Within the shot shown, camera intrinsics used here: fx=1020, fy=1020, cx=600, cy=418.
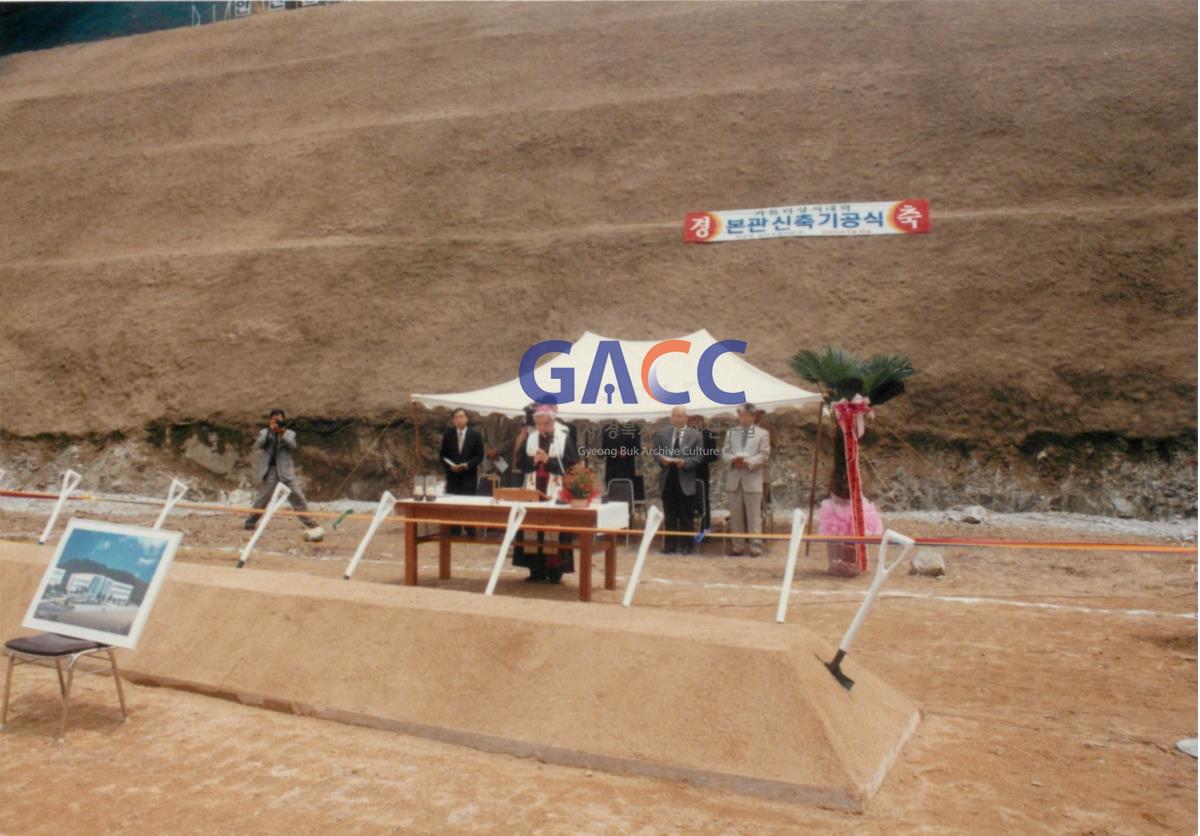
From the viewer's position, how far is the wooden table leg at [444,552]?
28.9 feet

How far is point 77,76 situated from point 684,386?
27.1m

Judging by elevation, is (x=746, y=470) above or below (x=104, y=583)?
above

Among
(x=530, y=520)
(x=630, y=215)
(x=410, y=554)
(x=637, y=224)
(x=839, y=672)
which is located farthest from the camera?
(x=630, y=215)

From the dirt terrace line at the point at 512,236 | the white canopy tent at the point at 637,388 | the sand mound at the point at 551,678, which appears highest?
the dirt terrace line at the point at 512,236

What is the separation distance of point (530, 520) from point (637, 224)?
12.5 metres

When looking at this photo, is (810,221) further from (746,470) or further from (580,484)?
(580,484)

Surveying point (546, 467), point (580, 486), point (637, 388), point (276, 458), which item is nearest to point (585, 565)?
point (580, 486)

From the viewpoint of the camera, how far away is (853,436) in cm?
1045

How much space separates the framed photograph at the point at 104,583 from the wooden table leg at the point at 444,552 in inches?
129

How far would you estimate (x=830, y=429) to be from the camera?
15180mm

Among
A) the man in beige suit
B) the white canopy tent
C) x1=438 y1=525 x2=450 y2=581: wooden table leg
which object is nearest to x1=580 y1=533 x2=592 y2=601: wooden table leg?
x1=438 y1=525 x2=450 y2=581: wooden table leg

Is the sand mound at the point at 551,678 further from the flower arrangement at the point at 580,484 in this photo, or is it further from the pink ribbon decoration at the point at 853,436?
the pink ribbon decoration at the point at 853,436

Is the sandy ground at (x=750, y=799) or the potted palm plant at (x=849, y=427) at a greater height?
the potted palm plant at (x=849, y=427)

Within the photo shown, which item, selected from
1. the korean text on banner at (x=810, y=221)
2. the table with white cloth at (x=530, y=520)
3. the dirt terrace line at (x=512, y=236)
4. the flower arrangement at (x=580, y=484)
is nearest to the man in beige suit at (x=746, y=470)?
the table with white cloth at (x=530, y=520)
